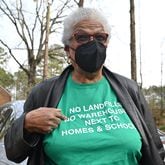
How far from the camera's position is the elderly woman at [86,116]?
220 centimetres

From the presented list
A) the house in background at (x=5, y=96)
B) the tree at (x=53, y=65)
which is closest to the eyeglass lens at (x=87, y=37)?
the tree at (x=53, y=65)

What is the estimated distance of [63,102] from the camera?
234cm

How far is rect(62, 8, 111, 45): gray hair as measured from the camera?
8.18 ft

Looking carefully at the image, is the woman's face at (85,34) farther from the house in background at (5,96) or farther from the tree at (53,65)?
the house in background at (5,96)

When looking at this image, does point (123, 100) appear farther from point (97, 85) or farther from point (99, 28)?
point (99, 28)

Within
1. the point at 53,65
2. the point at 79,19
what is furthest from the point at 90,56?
the point at 53,65

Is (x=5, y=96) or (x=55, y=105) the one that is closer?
(x=55, y=105)

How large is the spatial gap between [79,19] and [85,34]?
0.12m

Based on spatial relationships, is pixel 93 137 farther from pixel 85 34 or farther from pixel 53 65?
pixel 53 65

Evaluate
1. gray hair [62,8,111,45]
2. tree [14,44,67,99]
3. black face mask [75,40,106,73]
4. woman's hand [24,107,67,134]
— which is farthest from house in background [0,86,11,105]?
woman's hand [24,107,67,134]

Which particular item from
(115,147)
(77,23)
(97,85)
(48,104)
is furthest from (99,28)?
(115,147)

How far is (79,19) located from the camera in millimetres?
2494

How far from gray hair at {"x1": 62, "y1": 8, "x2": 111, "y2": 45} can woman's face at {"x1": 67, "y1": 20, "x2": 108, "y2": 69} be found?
1.1 inches

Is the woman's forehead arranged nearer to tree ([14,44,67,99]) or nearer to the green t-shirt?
the green t-shirt
